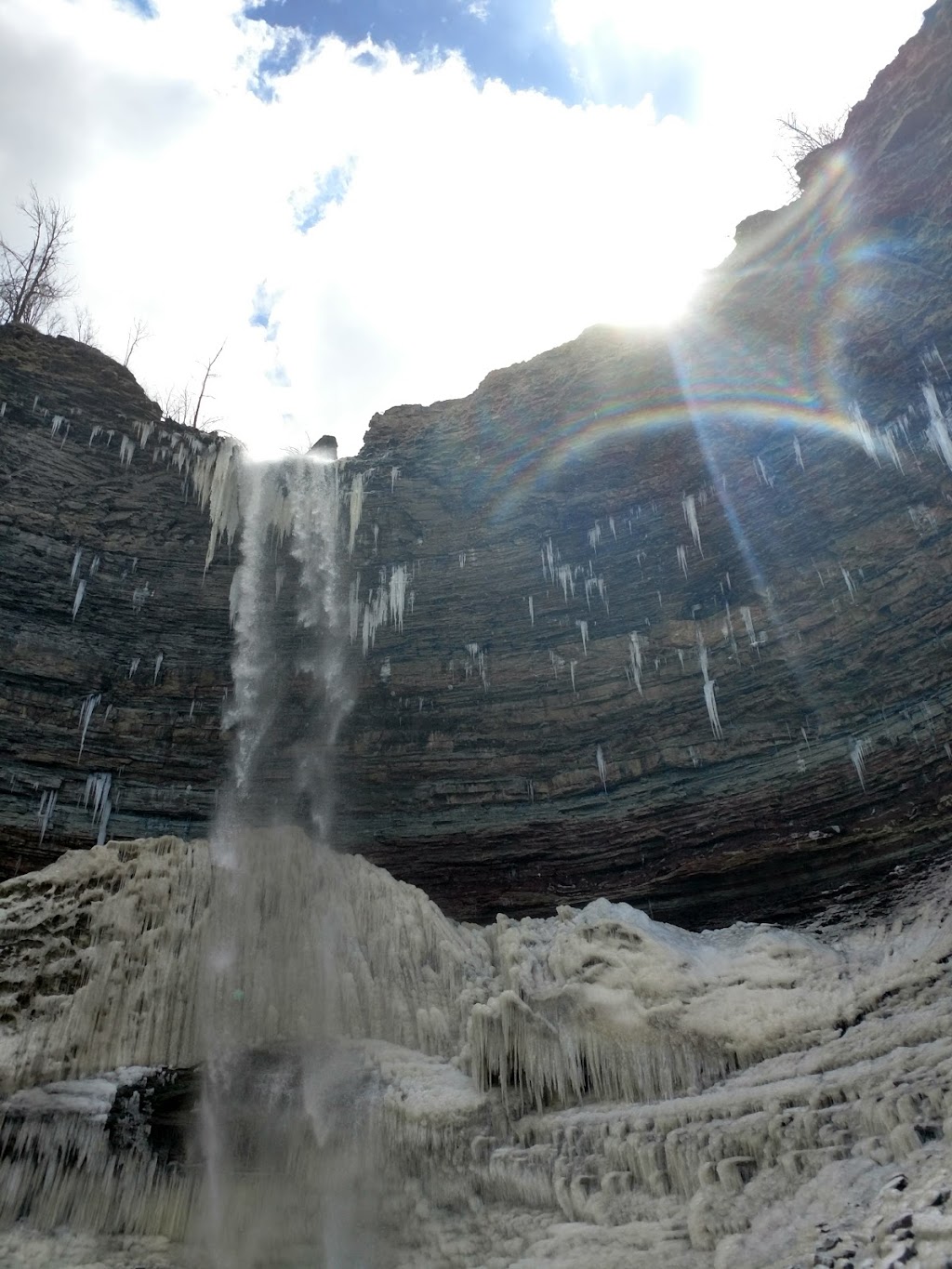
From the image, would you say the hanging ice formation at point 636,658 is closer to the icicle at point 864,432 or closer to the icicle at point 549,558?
the icicle at point 549,558

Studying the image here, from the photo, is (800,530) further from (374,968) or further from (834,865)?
(374,968)

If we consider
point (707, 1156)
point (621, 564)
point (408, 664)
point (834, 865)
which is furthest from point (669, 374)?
point (707, 1156)

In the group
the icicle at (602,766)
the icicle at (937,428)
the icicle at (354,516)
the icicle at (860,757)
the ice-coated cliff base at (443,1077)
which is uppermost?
the icicle at (354,516)

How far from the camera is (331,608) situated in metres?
17.4

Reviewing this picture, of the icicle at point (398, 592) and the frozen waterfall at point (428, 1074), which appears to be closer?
the frozen waterfall at point (428, 1074)

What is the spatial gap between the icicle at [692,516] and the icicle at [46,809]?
11.4 meters

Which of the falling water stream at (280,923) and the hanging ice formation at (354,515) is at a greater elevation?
the hanging ice formation at (354,515)

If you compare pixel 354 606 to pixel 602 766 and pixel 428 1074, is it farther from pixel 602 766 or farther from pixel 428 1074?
pixel 428 1074

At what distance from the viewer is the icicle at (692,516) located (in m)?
15.7

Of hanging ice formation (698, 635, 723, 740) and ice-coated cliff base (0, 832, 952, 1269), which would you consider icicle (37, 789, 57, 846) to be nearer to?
ice-coated cliff base (0, 832, 952, 1269)

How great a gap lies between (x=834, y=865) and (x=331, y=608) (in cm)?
992

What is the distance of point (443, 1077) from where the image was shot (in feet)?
34.3

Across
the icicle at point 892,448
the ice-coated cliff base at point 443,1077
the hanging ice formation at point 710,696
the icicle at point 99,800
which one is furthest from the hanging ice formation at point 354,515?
the icicle at point 892,448

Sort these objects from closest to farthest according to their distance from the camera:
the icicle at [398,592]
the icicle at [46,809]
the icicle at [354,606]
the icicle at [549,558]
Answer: the icicle at [46,809] < the icicle at [549,558] < the icicle at [398,592] < the icicle at [354,606]
